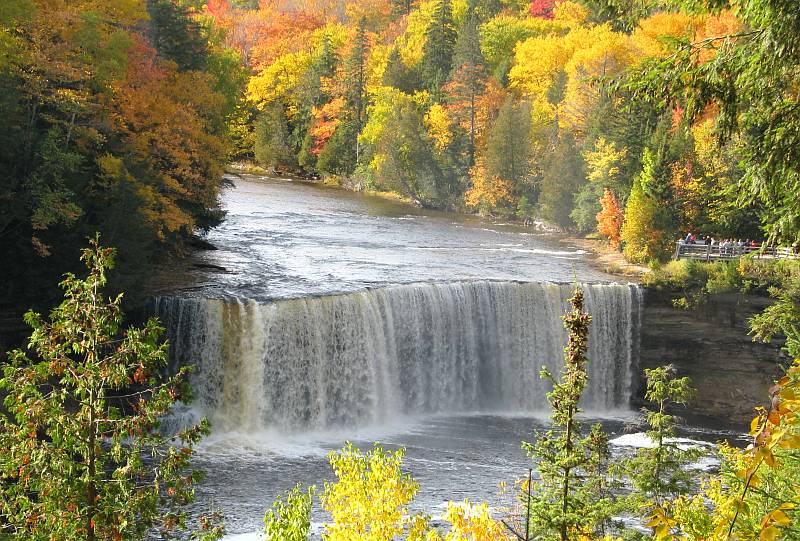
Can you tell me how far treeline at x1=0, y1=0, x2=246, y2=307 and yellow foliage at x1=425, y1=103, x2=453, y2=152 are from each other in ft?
103

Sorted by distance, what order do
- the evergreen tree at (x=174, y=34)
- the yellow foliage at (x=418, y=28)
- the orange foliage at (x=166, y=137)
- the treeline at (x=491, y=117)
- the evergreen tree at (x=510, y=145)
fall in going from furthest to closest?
the yellow foliage at (x=418, y=28)
the evergreen tree at (x=510, y=145)
the treeline at (x=491, y=117)
the evergreen tree at (x=174, y=34)
the orange foliage at (x=166, y=137)

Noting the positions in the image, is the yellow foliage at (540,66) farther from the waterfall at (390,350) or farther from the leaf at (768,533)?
the leaf at (768,533)

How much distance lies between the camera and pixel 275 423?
25.8 m

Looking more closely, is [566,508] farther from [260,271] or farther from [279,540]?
[260,271]

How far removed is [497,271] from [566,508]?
2476 centimetres

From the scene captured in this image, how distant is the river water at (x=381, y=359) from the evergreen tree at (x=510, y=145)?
19.8m

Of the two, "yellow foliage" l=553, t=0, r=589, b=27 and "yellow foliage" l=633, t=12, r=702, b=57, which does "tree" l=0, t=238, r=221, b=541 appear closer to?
"yellow foliage" l=633, t=12, r=702, b=57

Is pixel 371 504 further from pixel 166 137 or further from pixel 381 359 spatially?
pixel 166 137

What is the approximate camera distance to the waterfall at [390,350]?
1013 inches

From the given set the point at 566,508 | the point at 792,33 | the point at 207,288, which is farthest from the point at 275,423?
the point at 792,33

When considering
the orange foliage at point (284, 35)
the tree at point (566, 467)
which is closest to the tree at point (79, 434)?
the tree at point (566, 467)

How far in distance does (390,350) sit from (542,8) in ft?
202

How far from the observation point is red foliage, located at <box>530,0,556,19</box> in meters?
81.8

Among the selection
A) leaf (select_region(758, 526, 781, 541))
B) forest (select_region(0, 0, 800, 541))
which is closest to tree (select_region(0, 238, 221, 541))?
forest (select_region(0, 0, 800, 541))
